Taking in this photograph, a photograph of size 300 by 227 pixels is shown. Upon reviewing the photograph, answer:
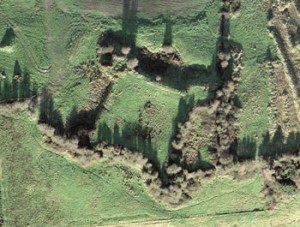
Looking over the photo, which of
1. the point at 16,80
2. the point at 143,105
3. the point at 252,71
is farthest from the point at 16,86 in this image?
the point at 252,71

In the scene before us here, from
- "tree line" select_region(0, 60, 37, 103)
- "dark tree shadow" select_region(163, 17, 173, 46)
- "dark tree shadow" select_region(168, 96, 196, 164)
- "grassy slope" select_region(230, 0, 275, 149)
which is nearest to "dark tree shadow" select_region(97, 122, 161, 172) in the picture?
"dark tree shadow" select_region(168, 96, 196, 164)

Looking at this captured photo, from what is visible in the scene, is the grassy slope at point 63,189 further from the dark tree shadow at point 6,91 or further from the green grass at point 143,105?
the green grass at point 143,105

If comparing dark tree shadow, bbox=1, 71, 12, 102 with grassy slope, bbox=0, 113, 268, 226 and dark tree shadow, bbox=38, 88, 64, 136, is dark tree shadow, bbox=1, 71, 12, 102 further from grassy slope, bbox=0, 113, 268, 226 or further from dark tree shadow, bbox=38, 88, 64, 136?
dark tree shadow, bbox=38, 88, 64, 136

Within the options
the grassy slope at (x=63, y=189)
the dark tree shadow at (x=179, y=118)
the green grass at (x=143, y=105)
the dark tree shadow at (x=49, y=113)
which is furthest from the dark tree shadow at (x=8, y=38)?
the dark tree shadow at (x=179, y=118)

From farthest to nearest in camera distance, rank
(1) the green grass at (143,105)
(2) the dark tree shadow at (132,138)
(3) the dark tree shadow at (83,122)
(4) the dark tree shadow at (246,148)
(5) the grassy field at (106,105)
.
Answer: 1. (4) the dark tree shadow at (246,148)
2. (1) the green grass at (143,105)
3. (2) the dark tree shadow at (132,138)
4. (5) the grassy field at (106,105)
5. (3) the dark tree shadow at (83,122)

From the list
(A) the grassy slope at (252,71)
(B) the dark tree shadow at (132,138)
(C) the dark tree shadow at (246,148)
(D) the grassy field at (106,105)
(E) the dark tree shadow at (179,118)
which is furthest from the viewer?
(A) the grassy slope at (252,71)

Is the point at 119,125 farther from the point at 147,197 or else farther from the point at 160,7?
the point at 160,7
